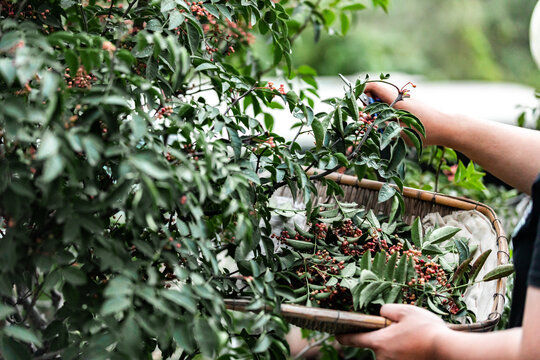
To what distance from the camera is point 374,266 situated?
0.73m

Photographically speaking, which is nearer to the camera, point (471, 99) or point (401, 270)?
point (401, 270)

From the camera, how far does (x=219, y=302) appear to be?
57 cm

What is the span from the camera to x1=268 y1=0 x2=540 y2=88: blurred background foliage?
654 cm

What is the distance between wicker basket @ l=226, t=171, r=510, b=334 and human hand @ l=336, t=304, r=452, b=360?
1cm

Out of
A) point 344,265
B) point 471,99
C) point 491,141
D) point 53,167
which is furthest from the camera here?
point 471,99

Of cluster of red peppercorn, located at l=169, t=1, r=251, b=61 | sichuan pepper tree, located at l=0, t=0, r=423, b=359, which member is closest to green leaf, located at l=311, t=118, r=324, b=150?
sichuan pepper tree, located at l=0, t=0, r=423, b=359

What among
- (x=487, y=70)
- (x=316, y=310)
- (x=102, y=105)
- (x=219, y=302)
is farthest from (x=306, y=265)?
(x=487, y=70)

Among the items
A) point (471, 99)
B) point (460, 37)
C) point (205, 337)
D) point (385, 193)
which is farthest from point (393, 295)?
point (460, 37)

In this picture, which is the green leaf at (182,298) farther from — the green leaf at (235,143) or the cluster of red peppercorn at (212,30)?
the cluster of red peppercorn at (212,30)

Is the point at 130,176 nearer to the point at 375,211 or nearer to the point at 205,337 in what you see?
the point at 205,337

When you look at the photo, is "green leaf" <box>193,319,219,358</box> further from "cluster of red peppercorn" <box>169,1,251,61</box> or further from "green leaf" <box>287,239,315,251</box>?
"cluster of red peppercorn" <box>169,1,251,61</box>

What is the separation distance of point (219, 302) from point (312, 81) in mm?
647

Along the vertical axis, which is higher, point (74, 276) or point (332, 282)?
point (74, 276)

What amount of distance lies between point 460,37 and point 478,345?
6.80 metres
